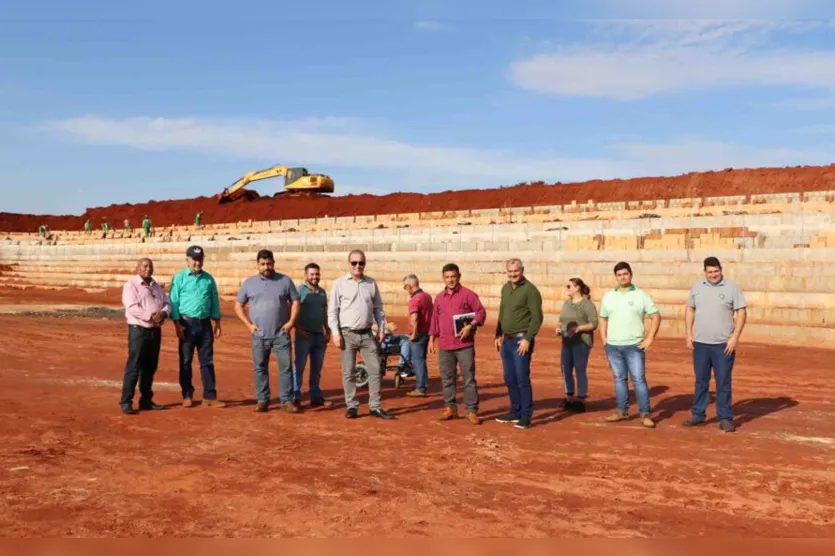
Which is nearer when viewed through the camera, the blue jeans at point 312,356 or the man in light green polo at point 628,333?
the man in light green polo at point 628,333

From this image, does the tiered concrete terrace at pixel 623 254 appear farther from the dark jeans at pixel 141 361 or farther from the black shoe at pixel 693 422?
the dark jeans at pixel 141 361

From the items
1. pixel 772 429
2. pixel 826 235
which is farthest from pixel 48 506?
pixel 826 235

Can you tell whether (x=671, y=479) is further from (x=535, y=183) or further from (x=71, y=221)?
(x=71, y=221)

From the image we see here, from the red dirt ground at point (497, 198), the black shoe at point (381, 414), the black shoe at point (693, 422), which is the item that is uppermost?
the red dirt ground at point (497, 198)

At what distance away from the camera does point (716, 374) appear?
8.39 m

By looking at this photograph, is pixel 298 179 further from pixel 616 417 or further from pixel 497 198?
pixel 616 417

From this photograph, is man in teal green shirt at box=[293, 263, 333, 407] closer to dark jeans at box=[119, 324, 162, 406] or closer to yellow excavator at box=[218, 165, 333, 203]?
dark jeans at box=[119, 324, 162, 406]

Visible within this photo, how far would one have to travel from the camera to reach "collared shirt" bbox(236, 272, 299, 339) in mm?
8969

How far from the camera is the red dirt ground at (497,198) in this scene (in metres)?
49.5

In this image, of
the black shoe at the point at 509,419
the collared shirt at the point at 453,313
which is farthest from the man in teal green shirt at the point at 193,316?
the black shoe at the point at 509,419

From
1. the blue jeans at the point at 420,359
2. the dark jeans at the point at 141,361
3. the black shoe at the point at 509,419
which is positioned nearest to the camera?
the black shoe at the point at 509,419

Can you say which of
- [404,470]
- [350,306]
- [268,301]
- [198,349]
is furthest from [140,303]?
[404,470]

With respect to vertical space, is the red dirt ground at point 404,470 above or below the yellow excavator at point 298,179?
below

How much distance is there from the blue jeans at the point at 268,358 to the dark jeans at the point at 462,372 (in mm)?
1760
